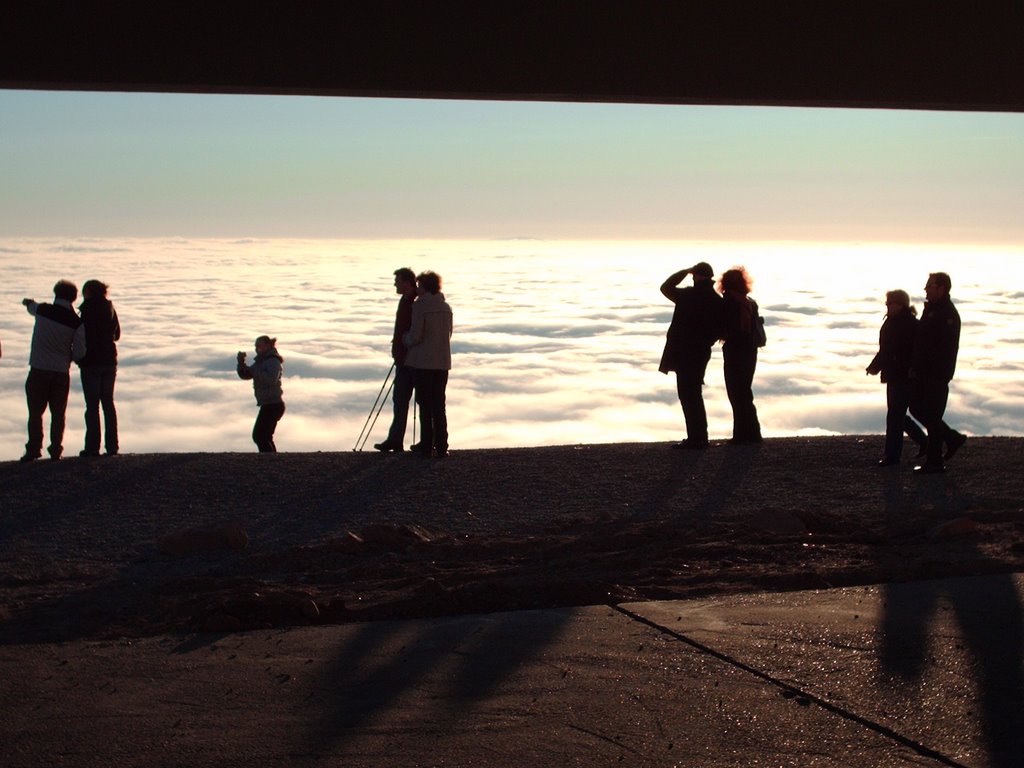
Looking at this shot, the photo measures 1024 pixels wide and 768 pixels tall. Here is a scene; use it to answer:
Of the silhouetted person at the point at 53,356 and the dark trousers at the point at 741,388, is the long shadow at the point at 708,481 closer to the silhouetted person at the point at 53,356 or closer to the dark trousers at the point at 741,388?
the dark trousers at the point at 741,388

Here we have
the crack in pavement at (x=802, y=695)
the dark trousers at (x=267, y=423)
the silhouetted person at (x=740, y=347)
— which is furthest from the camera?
the dark trousers at (x=267, y=423)

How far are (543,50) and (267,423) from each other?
29.6 ft

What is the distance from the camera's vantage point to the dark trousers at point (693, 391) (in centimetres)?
1300

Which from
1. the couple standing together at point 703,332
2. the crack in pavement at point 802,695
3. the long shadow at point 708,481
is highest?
the couple standing together at point 703,332

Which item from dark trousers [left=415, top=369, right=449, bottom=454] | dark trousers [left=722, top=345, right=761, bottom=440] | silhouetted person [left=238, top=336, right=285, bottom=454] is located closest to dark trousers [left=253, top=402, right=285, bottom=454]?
silhouetted person [left=238, top=336, right=285, bottom=454]

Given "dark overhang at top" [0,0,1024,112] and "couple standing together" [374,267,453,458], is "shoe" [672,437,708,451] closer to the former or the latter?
"couple standing together" [374,267,453,458]

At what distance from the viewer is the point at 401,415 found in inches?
525

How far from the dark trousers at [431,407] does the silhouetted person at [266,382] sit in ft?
8.43

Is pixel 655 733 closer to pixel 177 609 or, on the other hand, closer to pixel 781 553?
pixel 177 609

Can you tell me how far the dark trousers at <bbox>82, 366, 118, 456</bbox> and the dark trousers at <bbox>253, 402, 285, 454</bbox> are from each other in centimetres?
196

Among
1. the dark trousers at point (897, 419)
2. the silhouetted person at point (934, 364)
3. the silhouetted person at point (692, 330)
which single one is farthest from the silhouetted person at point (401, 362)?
the silhouetted person at point (934, 364)

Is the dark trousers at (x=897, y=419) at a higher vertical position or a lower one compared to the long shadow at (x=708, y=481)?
higher

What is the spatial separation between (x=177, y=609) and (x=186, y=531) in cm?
198

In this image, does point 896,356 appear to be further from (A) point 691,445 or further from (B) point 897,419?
(A) point 691,445
